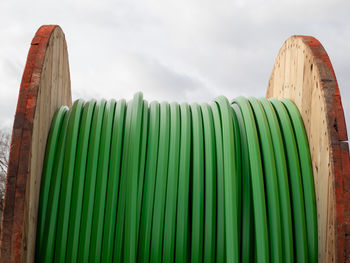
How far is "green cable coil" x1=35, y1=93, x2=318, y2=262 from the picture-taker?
3.01 m

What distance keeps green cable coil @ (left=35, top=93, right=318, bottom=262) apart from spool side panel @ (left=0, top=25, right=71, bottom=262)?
186 millimetres

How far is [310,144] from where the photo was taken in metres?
3.29

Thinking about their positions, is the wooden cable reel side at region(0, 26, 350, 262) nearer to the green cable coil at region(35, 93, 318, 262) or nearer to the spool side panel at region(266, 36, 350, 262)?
the spool side panel at region(266, 36, 350, 262)

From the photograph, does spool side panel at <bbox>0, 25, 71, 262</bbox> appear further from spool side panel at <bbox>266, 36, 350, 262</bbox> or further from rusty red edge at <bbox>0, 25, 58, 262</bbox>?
spool side panel at <bbox>266, 36, 350, 262</bbox>

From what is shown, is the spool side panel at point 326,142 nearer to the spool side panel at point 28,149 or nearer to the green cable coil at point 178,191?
the green cable coil at point 178,191

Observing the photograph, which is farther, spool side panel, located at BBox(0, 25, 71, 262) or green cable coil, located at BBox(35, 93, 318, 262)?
green cable coil, located at BBox(35, 93, 318, 262)

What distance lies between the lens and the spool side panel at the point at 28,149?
2.71 m

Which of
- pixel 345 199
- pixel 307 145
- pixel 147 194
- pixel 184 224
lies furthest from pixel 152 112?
pixel 345 199

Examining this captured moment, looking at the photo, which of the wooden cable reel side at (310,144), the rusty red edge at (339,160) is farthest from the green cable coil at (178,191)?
the rusty red edge at (339,160)

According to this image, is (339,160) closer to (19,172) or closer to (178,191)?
(178,191)

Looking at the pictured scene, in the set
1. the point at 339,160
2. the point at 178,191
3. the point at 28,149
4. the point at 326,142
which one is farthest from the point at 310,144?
the point at 28,149

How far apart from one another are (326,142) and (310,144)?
1.32ft

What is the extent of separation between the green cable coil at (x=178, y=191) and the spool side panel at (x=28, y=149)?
0.19m

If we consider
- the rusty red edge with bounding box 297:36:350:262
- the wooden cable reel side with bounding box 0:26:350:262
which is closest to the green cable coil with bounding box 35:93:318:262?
the wooden cable reel side with bounding box 0:26:350:262
